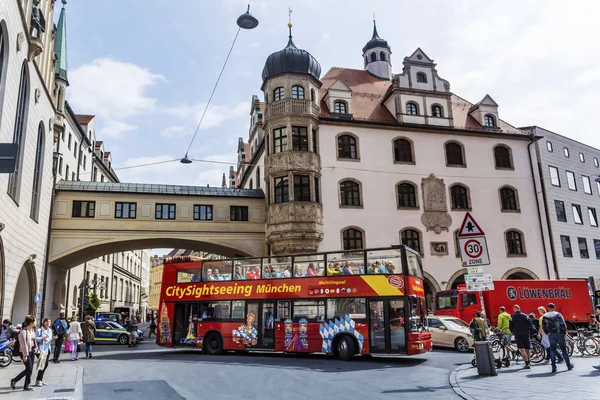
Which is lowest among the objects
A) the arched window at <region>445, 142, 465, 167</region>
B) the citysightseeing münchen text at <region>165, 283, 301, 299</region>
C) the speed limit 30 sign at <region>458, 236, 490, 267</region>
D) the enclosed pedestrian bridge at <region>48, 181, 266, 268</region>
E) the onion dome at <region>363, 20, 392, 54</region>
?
the citysightseeing münchen text at <region>165, 283, 301, 299</region>

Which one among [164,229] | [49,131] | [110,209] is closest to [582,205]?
[164,229]

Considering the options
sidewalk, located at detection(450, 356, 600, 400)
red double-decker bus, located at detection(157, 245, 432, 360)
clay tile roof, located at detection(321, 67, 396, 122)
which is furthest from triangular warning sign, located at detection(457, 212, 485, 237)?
clay tile roof, located at detection(321, 67, 396, 122)

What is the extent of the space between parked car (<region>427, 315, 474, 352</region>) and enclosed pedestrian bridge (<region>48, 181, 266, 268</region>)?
43.4 feet

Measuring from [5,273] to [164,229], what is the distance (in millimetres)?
11055

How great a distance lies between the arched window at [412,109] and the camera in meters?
35.2

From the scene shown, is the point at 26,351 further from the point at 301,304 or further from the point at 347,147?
the point at 347,147

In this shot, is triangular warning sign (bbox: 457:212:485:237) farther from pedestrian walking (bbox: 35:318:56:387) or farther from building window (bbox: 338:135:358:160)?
building window (bbox: 338:135:358:160)

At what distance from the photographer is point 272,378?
12.4 meters

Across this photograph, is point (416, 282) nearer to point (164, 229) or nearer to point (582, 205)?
point (164, 229)

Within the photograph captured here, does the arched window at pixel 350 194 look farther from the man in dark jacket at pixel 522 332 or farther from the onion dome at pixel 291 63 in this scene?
the man in dark jacket at pixel 522 332

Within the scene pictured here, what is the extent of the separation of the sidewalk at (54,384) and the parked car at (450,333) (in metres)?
13.7

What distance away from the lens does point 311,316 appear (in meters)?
18.0

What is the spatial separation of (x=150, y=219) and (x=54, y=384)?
63.6 ft

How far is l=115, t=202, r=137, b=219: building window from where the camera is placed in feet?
101
